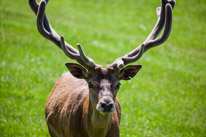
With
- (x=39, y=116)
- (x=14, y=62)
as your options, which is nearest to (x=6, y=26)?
(x=14, y=62)

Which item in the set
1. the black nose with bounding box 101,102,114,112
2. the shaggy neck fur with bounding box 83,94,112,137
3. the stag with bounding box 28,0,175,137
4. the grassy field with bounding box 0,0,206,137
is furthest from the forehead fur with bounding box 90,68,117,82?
the grassy field with bounding box 0,0,206,137

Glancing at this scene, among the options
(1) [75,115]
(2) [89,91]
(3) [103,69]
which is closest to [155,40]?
(3) [103,69]

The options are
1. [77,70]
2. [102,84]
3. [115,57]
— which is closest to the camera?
[102,84]

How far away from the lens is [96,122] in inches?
213

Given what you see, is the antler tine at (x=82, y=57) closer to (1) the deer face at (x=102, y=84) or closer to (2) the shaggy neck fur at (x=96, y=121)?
(1) the deer face at (x=102, y=84)

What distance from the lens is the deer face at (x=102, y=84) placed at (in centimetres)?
486

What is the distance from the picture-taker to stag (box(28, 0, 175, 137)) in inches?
207

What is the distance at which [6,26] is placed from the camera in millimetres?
15789

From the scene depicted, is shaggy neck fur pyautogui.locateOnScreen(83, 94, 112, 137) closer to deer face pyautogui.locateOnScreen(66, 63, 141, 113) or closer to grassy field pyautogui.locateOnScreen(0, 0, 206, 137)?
deer face pyautogui.locateOnScreen(66, 63, 141, 113)

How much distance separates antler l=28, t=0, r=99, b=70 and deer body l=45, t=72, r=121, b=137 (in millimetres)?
741

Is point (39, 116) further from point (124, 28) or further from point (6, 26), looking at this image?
point (124, 28)

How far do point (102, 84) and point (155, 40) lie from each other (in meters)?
1.52

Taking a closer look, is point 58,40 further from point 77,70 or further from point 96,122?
point 96,122

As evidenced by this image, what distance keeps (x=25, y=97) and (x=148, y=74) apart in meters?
5.39
